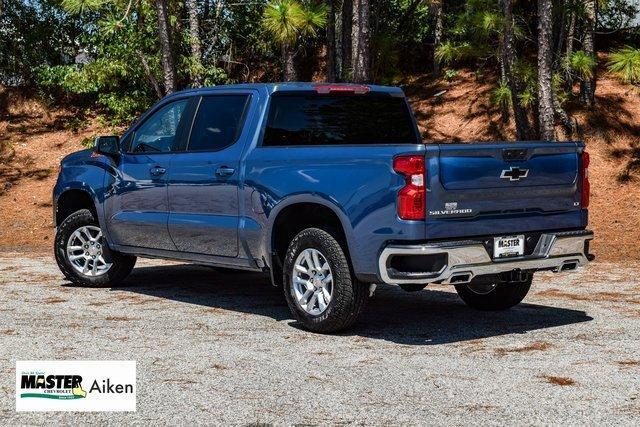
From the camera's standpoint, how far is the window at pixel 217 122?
889 centimetres

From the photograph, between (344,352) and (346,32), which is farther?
(346,32)

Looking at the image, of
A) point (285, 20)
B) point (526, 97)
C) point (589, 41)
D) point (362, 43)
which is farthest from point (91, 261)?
point (589, 41)

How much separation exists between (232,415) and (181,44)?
58.5 feet

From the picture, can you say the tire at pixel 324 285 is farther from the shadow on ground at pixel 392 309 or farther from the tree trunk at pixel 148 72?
the tree trunk at pixel 148 72

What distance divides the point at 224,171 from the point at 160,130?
1281 millimetres

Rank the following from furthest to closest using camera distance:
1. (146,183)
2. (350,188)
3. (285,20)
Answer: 1. (285,20)
2. (146,183)
3. (350,188)

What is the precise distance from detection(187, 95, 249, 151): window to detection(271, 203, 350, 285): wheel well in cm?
89

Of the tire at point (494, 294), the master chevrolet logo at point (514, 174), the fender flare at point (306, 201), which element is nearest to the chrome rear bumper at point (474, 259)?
the fender flare at point (306, 201)

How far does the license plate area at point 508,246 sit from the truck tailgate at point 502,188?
6cm

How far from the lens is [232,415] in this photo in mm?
5551

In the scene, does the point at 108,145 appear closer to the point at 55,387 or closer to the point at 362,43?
the point at 55,387

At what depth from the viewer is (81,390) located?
5.66 meters

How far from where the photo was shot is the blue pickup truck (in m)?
7.36

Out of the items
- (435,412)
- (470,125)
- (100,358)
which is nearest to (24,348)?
(100,358)
